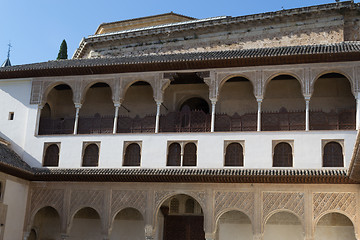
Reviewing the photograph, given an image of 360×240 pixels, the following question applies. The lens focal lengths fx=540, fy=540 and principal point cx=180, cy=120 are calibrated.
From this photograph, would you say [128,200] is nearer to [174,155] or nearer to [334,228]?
[174,155]

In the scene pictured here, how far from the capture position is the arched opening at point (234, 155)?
17.8 m

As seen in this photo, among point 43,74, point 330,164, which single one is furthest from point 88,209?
point 330,164

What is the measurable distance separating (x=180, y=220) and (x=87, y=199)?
11.7 feet

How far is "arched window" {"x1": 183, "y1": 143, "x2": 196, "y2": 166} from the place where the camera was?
18.3m

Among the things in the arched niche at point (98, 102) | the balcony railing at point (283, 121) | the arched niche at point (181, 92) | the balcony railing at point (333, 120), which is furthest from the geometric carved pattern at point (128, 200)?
the balcony railing at point (333, 120)

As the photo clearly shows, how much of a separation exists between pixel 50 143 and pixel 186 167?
5251 millimetres

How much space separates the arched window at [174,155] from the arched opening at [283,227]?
3683 millimetres

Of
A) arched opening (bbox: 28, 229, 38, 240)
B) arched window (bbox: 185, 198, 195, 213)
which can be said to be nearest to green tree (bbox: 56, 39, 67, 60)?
arched opening (bbox: 28, 229, 38, 240)

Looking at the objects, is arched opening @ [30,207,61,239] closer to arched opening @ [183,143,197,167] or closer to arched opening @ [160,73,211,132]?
arched opening @ [160,73,211,132]

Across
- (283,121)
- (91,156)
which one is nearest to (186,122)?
(283,121)

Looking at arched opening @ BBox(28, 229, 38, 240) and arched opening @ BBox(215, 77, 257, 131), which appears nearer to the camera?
arched opening @ BBox(215, 77, 257, 131)

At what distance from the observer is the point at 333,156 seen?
17016 mm

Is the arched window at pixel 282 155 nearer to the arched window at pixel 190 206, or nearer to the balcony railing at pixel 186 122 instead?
the balcony railing at pixel 186 122

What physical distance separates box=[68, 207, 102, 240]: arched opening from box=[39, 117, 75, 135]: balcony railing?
120 inches
